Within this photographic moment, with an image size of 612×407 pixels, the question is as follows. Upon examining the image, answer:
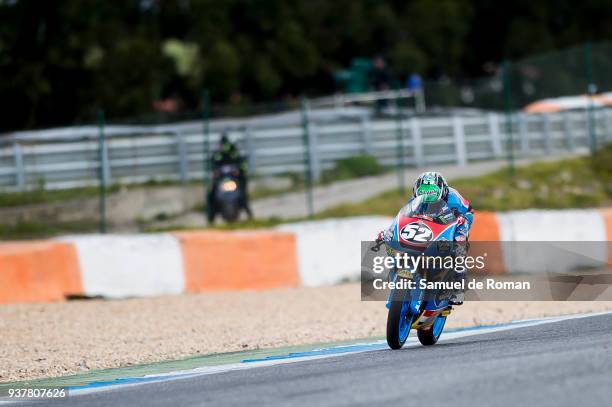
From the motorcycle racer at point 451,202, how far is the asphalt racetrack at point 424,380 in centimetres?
59

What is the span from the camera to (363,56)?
121 feet

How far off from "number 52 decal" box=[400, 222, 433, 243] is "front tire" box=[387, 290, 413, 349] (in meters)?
0.42

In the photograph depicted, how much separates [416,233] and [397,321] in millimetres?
721

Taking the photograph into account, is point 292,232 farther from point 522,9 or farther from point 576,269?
point 522,9

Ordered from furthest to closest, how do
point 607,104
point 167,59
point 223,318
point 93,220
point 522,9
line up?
point 522,9, point 167,59, point 607,104, point 93,220, point 223,318

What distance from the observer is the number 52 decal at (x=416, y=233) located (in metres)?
9.58

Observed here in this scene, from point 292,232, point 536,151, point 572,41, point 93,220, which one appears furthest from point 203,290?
point 572,41

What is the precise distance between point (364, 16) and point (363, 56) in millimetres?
1354

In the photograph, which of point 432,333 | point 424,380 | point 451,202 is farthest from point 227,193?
point 424,380

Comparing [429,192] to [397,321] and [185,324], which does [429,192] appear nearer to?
[397,321]

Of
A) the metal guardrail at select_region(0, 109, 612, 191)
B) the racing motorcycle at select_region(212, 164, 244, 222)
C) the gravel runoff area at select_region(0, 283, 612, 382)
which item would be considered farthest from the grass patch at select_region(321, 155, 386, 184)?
the gravel runoff area at select_region(0, 283, 612, 382)

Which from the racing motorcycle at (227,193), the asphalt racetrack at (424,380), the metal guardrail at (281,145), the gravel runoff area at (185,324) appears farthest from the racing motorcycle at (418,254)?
the metal guardrail at (281,145)

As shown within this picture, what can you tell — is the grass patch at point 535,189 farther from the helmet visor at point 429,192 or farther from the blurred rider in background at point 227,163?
the helmet visor at point 429,192

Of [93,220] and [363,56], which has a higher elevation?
[363,56]
